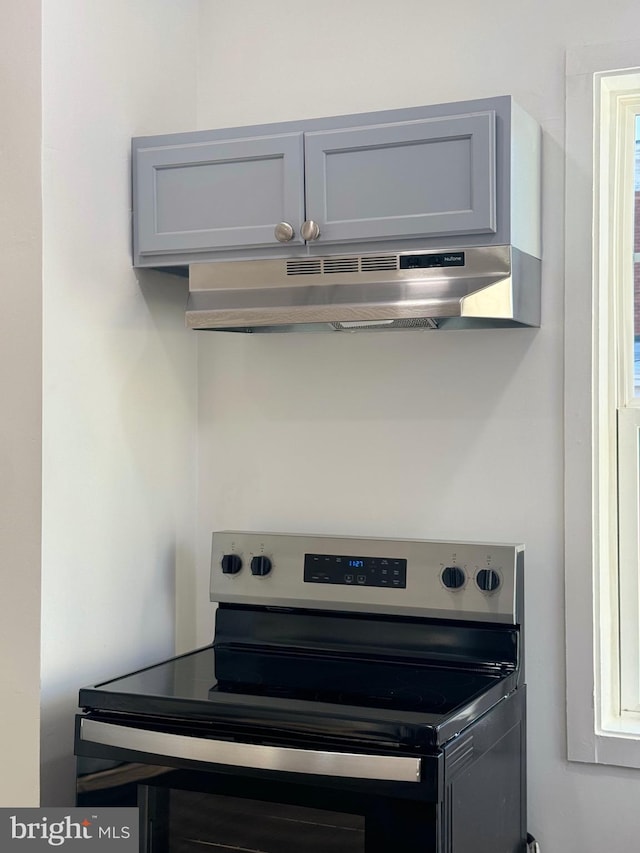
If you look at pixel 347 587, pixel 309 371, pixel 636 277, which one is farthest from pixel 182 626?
pixel 636 277

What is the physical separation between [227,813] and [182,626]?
0.68 m

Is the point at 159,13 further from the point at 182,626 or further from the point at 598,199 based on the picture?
the point at 182,626

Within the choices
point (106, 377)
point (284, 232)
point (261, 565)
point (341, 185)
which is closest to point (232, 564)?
point (261, 565)

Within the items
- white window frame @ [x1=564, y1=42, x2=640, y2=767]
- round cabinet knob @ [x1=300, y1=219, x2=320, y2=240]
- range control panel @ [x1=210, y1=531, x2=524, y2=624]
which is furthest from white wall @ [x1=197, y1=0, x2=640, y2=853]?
round cabinet knob @ [x1=300, y1=219, x2=320, y2=240]

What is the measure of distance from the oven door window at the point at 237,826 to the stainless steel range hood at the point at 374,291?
2.78ft

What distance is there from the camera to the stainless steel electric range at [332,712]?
58.7 inches

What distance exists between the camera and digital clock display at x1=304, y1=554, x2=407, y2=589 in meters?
2.00

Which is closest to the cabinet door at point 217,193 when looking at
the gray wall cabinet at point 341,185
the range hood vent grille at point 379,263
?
the gray wall cabinet at point 341,185

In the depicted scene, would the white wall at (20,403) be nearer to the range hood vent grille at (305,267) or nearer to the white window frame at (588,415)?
the range hood vent grille at (305,267)

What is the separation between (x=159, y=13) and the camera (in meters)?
2.17

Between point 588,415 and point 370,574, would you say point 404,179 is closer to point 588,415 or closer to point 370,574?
point 588,415

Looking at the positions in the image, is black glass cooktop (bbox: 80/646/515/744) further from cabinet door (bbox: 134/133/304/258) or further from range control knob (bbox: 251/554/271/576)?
cabinet door (bbox: 134/133/304/258)

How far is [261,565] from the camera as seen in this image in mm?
2096

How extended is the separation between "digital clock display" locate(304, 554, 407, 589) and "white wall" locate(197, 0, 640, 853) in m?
0.14
